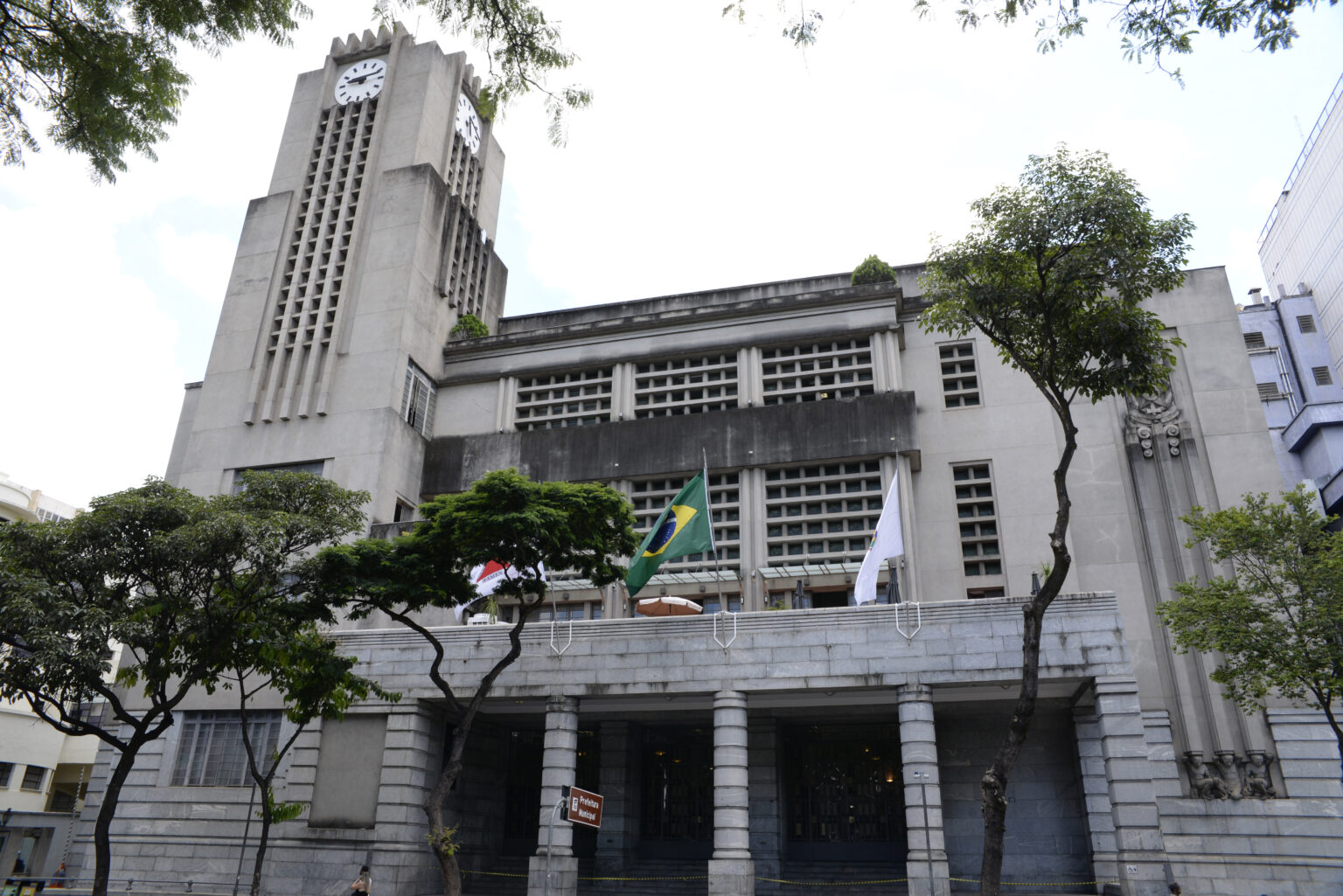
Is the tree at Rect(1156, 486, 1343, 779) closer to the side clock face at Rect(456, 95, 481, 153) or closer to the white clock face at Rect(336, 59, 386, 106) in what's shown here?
the side clock face at Rect(456, 95, 481, 153)

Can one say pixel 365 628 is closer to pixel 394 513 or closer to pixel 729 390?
pixel 394 513

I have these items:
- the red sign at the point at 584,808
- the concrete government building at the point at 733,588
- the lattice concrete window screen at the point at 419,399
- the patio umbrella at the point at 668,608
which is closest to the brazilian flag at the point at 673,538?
the concrete government building at the point at 733,588

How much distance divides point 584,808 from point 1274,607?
56.9 feet

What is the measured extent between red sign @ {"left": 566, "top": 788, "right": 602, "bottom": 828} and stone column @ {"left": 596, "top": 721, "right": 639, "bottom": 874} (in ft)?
22.1

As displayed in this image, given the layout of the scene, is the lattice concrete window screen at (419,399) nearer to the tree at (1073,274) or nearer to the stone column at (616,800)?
the stone column at (616,800)

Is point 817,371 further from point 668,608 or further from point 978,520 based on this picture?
point 668,608

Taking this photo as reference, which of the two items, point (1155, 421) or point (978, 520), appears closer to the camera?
point (978, 520)

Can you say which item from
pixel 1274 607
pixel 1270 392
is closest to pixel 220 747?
pixel 1274 607

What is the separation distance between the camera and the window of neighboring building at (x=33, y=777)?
46.9 meters

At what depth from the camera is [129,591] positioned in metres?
21.2

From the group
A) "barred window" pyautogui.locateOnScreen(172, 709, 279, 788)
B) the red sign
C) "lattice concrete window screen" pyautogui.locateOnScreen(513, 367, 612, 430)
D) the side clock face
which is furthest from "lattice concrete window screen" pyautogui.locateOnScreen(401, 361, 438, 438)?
the red sign

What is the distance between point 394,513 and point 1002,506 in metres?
20.4

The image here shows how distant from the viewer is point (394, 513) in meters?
32.5

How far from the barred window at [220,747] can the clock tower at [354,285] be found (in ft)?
24.5
